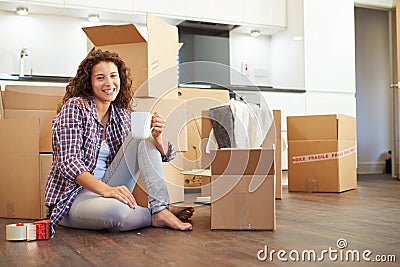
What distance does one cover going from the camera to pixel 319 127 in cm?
336

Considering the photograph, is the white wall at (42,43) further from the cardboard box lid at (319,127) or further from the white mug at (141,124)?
the white mug at (141,124)

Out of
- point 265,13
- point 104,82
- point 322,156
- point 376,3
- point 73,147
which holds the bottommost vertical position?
point 322,156

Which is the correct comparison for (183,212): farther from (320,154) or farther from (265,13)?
(265,13)

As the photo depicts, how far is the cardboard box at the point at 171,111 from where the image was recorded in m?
2.21

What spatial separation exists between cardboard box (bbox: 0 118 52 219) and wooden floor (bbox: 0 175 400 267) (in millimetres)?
104

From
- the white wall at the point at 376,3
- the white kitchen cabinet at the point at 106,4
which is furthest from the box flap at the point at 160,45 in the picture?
the white wall at the point at 376,3

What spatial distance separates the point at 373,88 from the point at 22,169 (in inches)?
174

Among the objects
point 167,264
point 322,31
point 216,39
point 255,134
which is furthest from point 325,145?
point 167,264

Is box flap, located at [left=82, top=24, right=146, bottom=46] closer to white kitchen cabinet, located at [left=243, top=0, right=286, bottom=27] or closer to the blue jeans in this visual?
the blue jeans

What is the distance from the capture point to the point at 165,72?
2465 mm

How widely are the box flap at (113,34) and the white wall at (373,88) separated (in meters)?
3.86

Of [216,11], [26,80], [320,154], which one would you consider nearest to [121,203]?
[26,80]

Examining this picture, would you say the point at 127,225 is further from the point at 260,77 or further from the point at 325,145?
the point at 260,77

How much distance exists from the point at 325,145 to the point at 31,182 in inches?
73.3
